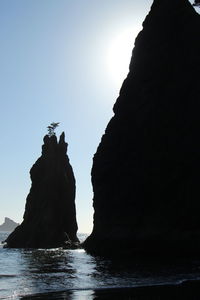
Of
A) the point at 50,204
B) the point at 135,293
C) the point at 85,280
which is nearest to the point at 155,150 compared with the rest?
the point at 85,280

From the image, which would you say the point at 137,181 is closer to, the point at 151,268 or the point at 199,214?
the point at 199,214

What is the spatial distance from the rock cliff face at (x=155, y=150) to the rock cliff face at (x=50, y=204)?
3426 centimetres

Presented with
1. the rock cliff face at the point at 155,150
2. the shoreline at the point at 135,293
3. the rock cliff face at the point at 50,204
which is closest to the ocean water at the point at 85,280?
the shoreline at the point at 135,293

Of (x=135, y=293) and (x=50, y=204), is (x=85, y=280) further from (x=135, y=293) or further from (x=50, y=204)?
(x=50, y=204)

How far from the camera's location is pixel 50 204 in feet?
350

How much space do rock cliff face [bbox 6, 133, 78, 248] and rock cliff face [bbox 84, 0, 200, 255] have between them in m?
34.3

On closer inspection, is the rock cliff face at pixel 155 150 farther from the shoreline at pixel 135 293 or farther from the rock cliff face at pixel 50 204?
the rock cliff face at pixel 50 204

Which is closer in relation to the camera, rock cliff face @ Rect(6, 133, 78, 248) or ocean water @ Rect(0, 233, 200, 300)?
ocean water @ Rect(0, 233, 200, 300)

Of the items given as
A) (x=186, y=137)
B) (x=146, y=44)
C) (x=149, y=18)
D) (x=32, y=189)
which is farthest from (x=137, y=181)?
(x=32, y=189)

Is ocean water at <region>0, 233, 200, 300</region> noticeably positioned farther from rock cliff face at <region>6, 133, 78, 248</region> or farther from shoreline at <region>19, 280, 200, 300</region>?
rock cliff face at <region>6, 133, 78, 248</region>

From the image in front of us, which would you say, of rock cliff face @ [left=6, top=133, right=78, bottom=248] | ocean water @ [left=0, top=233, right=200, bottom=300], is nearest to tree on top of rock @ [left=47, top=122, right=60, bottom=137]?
rock cliff face @ [left=6, top=133, right=78, bottom=248]

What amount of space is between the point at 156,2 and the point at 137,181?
3758 cm

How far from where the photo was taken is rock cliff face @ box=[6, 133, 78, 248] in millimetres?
101125

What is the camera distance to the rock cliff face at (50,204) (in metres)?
101
